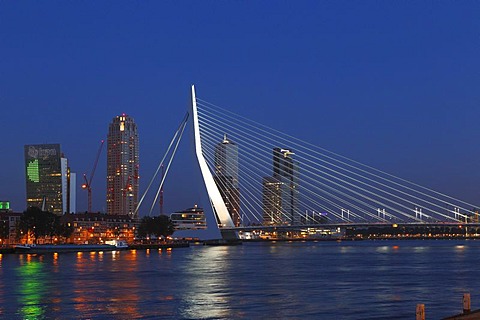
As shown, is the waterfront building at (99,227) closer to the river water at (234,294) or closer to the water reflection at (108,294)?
the water reflection at (108,294)

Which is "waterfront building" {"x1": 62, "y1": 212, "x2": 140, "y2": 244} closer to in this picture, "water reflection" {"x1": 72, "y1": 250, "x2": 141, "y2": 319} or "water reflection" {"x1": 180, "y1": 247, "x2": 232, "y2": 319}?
"water reflection" {"x1": 180, "y1": 247, "x2": 232, "y2": 319}

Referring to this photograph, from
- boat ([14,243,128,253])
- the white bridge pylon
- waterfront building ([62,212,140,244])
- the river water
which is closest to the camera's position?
the river water

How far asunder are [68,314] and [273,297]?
901 centimetres

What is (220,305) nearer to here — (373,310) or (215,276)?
(373,310)

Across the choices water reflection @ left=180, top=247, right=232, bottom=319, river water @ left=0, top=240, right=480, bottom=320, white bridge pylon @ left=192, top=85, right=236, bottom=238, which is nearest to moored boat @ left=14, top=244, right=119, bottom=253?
white bridge pylon @ left=192, top=85, right=236, bottom=238

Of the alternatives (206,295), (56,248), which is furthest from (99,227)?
(206,295)

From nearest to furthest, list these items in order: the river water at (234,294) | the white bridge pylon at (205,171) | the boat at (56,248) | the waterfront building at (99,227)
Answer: the river water at (234,294), the white bridge pylon at (205,171), the boat at (56,248), the waterfront building at (99,227)

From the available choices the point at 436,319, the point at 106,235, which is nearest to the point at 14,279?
the point at 436,319

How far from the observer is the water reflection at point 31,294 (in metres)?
27.9

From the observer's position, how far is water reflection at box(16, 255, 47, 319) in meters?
27.9

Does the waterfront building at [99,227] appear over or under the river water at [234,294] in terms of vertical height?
over

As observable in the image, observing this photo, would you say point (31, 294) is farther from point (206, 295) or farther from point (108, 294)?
point (206, 295)

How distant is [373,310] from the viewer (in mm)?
27859

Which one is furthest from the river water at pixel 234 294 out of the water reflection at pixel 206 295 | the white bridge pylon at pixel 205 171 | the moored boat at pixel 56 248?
the moored boat at pixel 56 248
